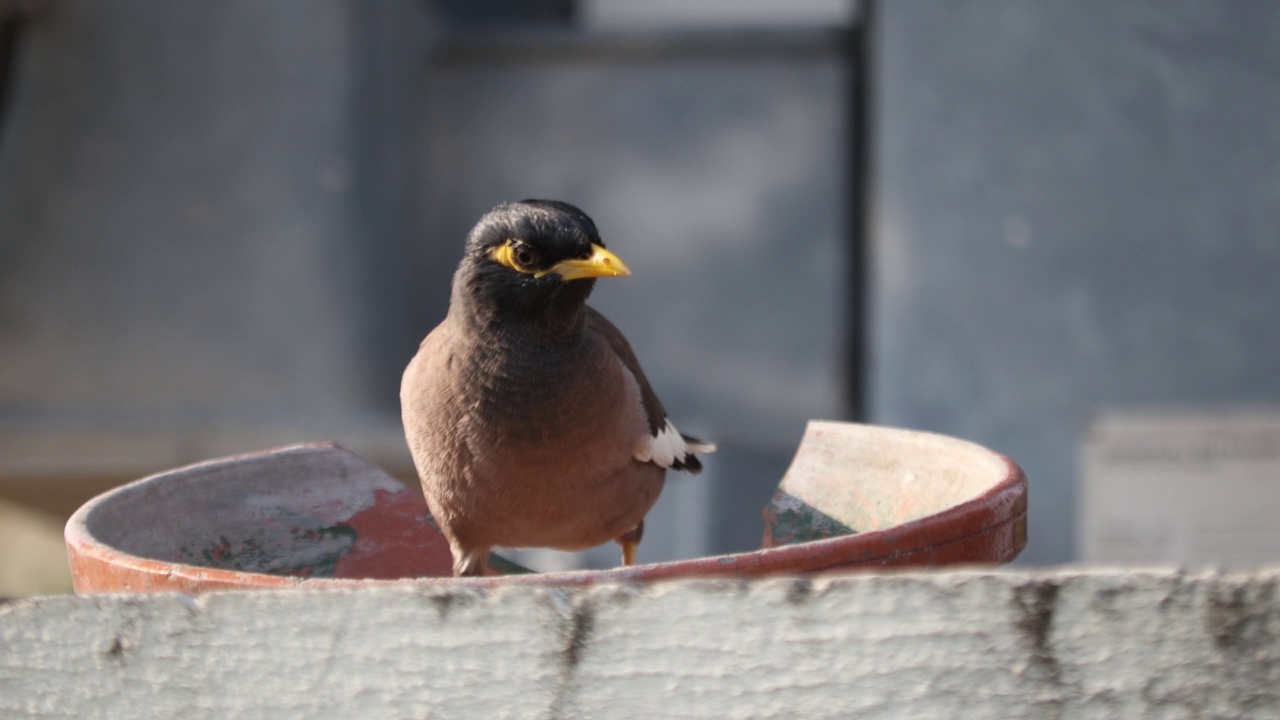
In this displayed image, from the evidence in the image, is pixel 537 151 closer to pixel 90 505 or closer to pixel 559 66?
pixel 559 66

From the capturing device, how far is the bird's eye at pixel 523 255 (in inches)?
63.4

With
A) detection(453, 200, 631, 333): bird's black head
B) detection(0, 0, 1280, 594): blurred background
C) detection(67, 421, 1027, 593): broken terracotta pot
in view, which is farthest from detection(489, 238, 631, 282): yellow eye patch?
detection(0, 0, 1280, 594): blurred background

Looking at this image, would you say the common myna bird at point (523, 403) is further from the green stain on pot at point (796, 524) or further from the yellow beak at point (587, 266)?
the green stain on pot at point (796, 524)

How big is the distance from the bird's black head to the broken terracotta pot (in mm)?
329

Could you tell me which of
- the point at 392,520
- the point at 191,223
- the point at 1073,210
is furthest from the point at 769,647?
the point at 191,223

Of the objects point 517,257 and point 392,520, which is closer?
point 517,257

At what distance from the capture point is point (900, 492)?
5.10 feet

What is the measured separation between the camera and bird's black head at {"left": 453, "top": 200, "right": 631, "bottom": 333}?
160cm

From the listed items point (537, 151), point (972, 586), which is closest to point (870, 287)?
point (537, 151)

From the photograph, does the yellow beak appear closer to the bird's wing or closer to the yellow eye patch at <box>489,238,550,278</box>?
the yellow eye patch at <box>489,238,550,278</box>

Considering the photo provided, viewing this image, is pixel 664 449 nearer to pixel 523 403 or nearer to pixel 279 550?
pixel 523 403

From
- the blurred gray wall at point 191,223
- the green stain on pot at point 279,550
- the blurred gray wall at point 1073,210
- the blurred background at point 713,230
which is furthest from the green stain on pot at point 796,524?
the blurred gray wall at point 191,223

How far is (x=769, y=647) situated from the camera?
2.53ft

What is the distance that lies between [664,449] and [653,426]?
0.04 m
